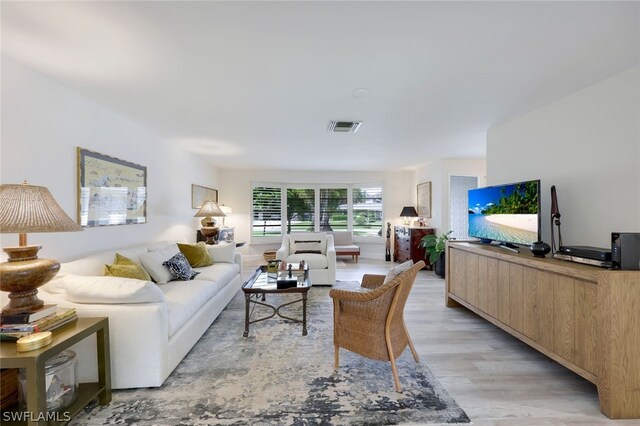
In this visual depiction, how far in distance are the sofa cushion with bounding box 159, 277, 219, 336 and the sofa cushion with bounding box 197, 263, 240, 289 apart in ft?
0.38

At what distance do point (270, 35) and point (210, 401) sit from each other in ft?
7.98

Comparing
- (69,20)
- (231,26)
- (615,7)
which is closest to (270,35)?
(231,26)

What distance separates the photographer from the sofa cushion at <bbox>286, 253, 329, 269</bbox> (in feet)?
15.1

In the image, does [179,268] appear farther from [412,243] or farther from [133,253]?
[412,243]

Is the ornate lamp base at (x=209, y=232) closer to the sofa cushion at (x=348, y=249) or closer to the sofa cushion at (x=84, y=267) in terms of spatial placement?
the sofa cushion at (x=84, y=267)

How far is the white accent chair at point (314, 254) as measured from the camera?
14.9ft

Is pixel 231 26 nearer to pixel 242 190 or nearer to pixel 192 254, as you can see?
pixel 192 254

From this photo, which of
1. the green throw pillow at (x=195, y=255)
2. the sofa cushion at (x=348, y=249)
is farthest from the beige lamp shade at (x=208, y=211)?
the sofa cushion at (x=348, y=249)

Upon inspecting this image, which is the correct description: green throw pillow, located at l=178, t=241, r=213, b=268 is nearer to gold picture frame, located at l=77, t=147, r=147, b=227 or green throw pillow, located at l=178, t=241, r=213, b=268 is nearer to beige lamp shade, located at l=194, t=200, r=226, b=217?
gold picture frame, located at l=77, t=147, r=147, b=227

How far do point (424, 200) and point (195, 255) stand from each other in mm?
5130

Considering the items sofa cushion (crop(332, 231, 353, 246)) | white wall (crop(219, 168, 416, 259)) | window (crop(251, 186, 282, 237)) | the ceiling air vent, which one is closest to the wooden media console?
the ceiling air vent

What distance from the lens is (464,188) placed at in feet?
19.7

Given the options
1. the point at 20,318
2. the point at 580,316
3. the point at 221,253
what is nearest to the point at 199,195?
the point at 221,253

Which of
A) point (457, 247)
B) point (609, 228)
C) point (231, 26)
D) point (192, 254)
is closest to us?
point (231, 26)
